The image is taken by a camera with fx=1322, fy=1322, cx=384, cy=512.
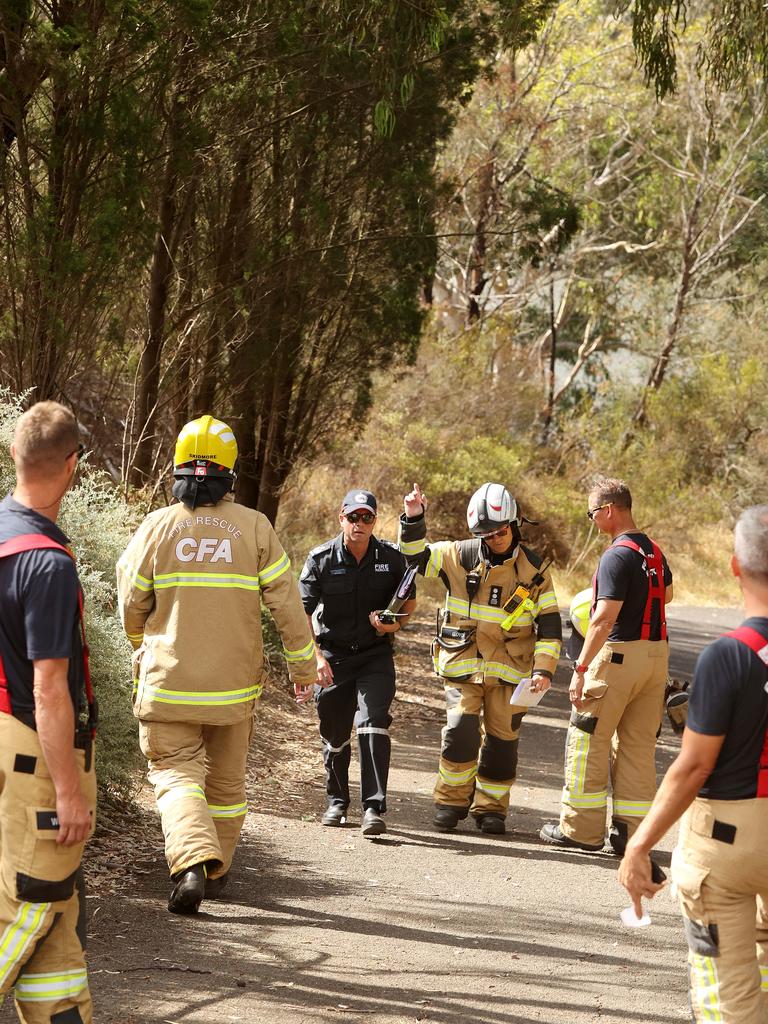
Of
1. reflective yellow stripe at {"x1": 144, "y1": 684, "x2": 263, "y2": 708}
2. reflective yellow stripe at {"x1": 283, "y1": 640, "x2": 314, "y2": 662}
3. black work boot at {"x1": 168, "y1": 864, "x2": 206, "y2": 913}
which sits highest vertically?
reflective yellow stripe at {"x1": 283, "y1": 640, "x2": 314, "y2": 662}

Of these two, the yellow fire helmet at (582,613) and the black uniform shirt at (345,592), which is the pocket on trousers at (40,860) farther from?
the yellow fire helmet at (582,613)

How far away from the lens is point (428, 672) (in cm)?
1602

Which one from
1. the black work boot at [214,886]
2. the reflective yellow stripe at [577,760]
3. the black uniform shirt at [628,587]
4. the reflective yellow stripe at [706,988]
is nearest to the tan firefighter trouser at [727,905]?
the reflective yellow stripe at [706,988]

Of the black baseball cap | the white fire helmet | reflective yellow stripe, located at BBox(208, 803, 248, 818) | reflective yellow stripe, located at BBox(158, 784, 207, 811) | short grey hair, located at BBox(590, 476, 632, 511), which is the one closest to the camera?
reflective yellow stripe, located at BBox(158, 784, 207, 811)

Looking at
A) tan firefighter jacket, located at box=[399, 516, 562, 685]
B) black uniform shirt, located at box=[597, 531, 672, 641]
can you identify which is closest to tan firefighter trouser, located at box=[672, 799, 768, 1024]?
black uniform shirt, located at box=[597, 531, 672, 641]

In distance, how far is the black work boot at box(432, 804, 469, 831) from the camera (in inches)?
322

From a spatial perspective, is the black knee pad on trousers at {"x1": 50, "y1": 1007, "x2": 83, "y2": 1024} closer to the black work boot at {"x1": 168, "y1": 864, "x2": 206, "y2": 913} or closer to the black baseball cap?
the black work boot at {"x1": 168, "y1": 864, "x2": 206, "y2": 913}

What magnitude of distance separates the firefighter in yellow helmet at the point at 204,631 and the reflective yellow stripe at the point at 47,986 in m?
1.91

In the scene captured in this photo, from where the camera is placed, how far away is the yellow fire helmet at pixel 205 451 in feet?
19.4

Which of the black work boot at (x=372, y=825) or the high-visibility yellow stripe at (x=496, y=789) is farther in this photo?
the high-visibility yellow stripe at (x=496, y=789)

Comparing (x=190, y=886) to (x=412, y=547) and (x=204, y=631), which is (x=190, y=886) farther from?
(x=412, y=547)

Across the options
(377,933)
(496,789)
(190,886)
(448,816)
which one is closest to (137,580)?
(190,886)

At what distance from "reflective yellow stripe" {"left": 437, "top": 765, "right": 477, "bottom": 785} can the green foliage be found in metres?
1.90

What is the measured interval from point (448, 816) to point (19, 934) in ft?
15.9
